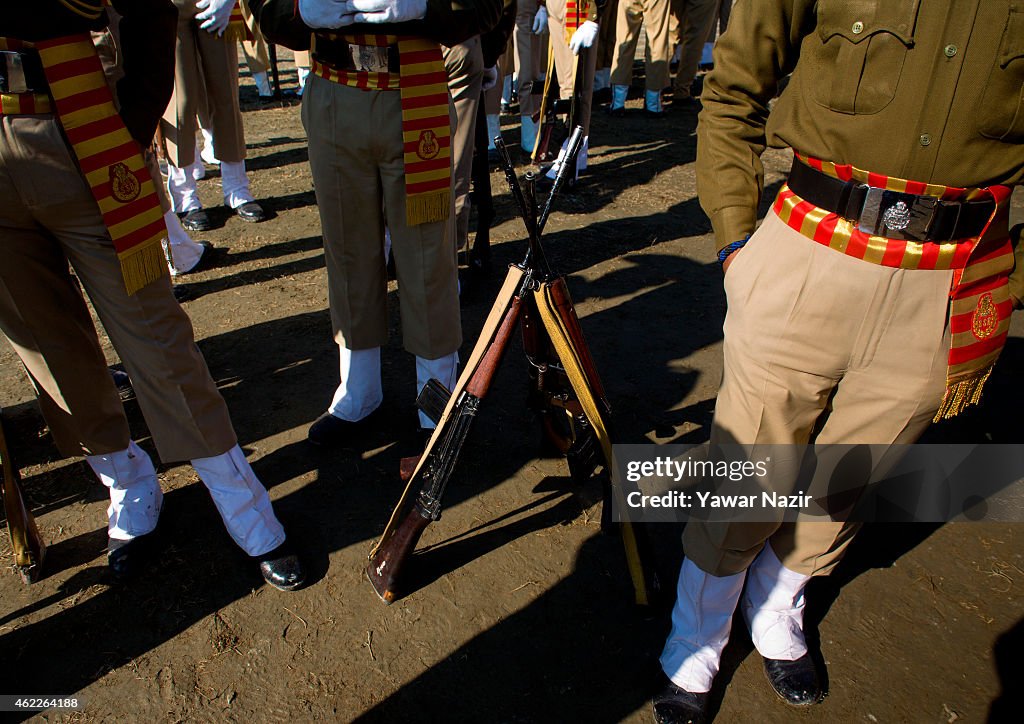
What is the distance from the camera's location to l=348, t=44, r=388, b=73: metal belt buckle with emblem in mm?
2533

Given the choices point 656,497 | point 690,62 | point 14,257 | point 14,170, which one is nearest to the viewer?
point 14,170

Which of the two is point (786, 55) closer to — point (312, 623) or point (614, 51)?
point (312, 623)

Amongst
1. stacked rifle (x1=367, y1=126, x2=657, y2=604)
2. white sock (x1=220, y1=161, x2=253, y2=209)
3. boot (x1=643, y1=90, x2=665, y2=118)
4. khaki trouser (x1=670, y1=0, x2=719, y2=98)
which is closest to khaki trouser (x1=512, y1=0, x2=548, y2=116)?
boot (x1=643, y1=90, x2=665, y2=118)

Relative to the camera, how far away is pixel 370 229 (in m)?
2.86

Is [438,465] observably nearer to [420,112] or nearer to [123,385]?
[420,112]

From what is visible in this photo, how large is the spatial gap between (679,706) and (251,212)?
498 cm

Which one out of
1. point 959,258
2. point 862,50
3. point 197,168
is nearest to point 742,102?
point 862,50

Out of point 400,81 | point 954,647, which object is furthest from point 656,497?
point 400,81

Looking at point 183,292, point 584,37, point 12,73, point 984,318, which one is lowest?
point 183,292

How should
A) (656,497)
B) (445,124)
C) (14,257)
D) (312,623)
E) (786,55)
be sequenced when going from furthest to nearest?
1. (656,497)
2. (445,124)
3. (312,623)
4. (14,257)
5. (786,55)

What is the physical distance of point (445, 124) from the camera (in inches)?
107

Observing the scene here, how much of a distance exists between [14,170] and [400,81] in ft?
4.17

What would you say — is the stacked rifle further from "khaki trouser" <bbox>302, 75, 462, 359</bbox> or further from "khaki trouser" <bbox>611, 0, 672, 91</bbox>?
"khaki trouser" <bbox>611, 0, 672, 91</bbox>

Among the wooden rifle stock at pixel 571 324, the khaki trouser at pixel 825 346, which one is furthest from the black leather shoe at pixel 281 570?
the khaki trouser at pixel 825 346
